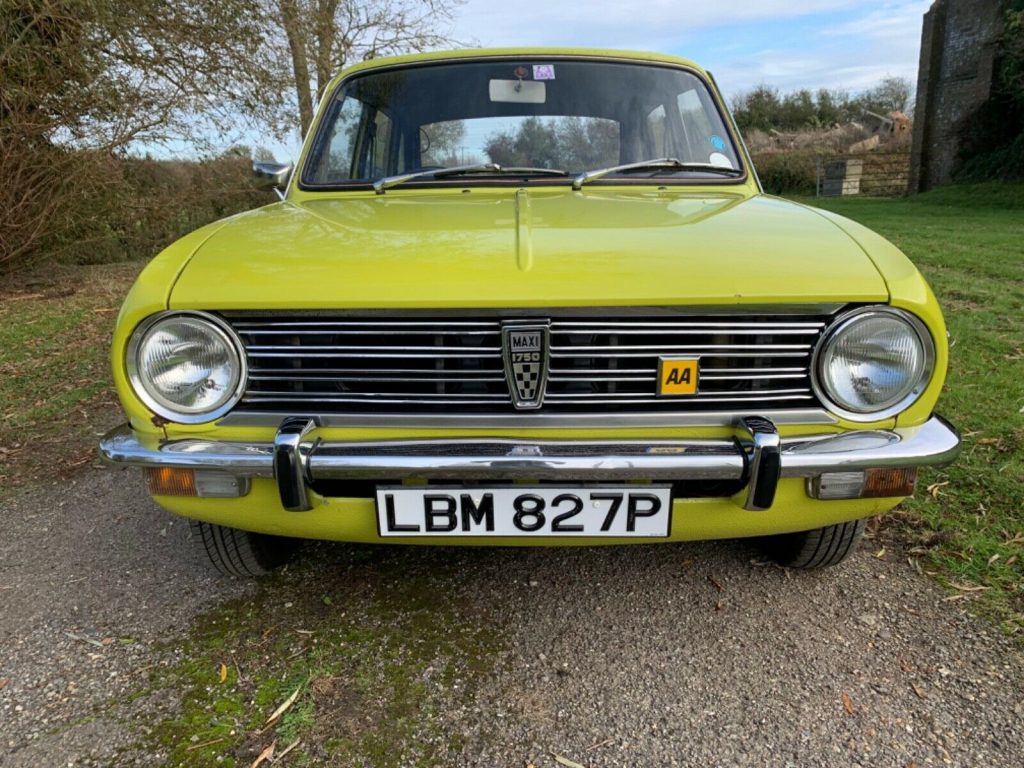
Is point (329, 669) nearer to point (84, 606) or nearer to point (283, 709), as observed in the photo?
point (283, 709)

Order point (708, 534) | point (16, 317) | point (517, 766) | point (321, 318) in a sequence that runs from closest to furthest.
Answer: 1. point (517, 766)
2. point (321, 318)
3. point (708, 534)
4. point (16, 317)

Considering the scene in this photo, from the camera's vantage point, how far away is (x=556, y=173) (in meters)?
2.68

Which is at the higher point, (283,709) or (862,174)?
(862,174)

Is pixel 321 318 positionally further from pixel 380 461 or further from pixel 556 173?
pixel 556 173

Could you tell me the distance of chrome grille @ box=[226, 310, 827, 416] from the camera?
1.80 metres

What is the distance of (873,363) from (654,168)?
1.21 metres

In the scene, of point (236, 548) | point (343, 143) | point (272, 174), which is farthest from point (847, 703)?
point (272, 174)

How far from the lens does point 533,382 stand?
5.96 feet

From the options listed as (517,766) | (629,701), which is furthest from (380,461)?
(629,701)

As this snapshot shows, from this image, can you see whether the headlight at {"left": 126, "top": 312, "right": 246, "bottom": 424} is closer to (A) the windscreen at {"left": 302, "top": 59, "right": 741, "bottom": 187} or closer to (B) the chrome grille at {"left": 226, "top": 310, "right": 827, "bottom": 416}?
(B) the chrome grille at {"left": 226, "top": 310, "right": 827, "bottom": 416}

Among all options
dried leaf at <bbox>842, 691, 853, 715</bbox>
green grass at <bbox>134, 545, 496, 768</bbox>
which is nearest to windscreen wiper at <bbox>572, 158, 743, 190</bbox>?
green grass at <bbox>134, 545, 496, 768</bbox>

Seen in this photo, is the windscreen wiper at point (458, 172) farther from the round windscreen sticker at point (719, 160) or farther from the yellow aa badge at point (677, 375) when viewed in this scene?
the yellow aa badge at point (677, 375)

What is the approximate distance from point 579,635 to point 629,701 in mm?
296

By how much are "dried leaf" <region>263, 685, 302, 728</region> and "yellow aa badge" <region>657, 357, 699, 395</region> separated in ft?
4.11
